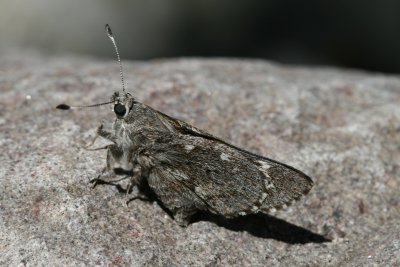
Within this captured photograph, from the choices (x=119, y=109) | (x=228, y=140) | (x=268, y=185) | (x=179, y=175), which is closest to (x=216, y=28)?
(x=228, y=140)

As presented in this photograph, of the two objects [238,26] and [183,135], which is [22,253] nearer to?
[183,135]

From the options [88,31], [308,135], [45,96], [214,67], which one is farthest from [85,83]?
[88,31]

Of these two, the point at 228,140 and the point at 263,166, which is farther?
the point at 228,140

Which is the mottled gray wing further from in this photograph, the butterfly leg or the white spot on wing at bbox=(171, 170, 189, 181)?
the butterfly leg

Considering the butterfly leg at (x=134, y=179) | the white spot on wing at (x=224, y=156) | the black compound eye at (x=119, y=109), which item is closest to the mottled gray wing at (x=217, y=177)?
the white spot on wing at (x=224, y=156)

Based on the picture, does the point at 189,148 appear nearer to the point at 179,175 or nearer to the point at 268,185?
the point at 179,175
